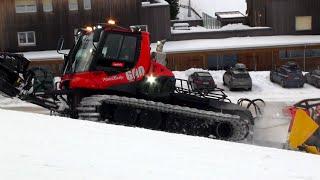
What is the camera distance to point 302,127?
Answer: 1148 centimetres

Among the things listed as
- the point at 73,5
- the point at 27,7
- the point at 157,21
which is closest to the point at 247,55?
the point at 157,21

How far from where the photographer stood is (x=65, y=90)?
43.4 ft

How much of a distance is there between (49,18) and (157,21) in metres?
7.74

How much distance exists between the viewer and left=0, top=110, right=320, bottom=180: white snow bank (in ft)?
22.9

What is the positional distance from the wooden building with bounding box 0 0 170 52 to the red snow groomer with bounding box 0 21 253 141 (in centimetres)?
2650

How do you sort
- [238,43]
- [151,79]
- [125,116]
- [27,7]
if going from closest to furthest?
[125,116] < [151,79] < [238,43] < [27,7]

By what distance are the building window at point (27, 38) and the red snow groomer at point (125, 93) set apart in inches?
1050

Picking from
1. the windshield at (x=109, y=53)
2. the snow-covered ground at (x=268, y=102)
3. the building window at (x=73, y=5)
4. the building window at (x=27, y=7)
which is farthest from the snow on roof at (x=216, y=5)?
the windshield at (x=109, y=53)

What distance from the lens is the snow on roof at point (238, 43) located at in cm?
3756

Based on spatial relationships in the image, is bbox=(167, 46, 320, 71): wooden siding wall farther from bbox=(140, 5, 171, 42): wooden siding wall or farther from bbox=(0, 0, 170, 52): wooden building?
bbox=(0, 0, 170, 52): wooden building

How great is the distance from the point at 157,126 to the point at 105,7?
27884 millimetres

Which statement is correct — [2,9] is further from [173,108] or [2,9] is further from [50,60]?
[173,108]

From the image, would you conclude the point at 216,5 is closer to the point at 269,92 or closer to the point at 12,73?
the point at 269,92

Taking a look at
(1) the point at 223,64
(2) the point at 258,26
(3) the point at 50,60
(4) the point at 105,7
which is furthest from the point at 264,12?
(3) the point at 50,60
